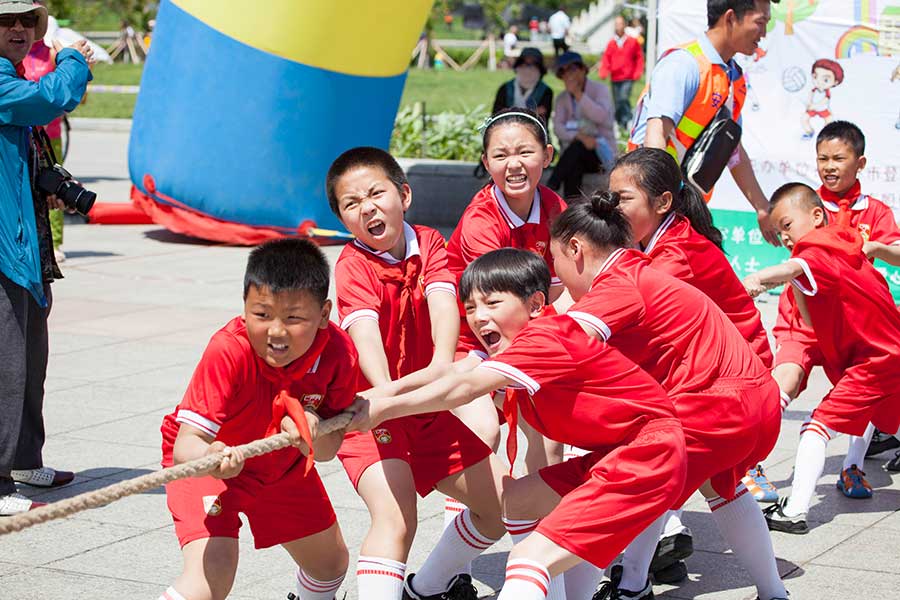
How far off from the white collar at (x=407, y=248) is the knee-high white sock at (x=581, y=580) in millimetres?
1107

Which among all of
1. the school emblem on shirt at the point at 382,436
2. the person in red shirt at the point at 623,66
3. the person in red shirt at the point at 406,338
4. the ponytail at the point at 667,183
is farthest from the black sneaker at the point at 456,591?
the person in red shirt at the point at 623,66

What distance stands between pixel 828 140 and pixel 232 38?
19.9ft

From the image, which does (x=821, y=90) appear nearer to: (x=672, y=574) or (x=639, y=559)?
(x=672, y=574)

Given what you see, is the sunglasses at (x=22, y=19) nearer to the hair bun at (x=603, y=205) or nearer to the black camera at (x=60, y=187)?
the black camera at (x=60, y=187)

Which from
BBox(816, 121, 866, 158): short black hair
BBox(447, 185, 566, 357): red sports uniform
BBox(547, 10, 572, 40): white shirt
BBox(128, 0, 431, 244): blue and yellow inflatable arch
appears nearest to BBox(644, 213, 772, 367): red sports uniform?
BBox(447, 185, 566, 357): red sports uniform

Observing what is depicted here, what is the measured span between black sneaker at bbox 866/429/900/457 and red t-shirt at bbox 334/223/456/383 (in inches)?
111

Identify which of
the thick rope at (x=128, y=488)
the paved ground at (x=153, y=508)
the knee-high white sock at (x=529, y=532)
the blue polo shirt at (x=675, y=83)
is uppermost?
the blue polo shirt at (x=675, y=83)

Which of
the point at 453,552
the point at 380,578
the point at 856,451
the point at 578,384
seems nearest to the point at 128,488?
the point at 380,578

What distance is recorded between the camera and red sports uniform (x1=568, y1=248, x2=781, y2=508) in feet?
11.6

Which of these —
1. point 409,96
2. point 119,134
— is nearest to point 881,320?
point 119,134

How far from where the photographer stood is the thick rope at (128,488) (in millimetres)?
2729

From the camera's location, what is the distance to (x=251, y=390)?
3359mm

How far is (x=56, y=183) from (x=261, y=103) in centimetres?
547

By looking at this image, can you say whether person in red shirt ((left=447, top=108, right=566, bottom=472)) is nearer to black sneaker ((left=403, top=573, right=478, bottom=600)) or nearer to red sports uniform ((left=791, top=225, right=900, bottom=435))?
black sneaker ((left=403, top=573, right=478, bottom=600))
